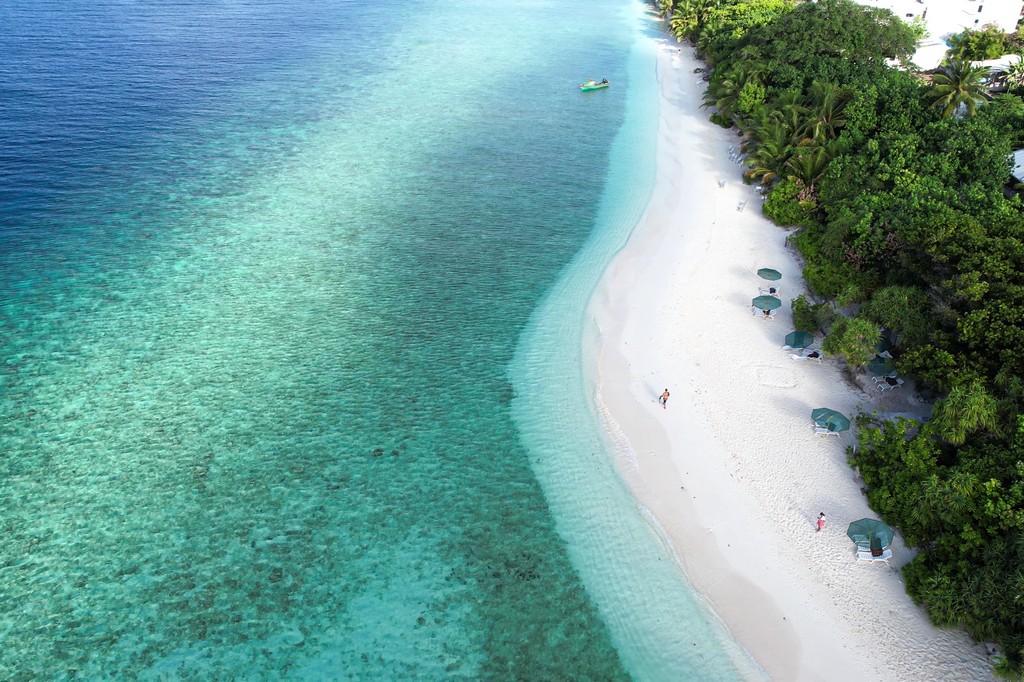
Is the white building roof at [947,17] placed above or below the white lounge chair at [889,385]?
above

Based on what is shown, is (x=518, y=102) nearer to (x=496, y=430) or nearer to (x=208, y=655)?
(x=496, y=430)

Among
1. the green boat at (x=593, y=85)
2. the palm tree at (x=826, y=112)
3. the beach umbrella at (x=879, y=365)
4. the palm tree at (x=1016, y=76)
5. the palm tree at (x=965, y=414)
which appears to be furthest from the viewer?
the green boat at (x=593, y=85)

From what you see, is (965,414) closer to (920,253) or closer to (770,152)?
(920,253)

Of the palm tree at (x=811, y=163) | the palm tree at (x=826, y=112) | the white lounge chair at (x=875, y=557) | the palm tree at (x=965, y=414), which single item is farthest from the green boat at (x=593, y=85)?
the white lounge chair at (x=875, y=557)

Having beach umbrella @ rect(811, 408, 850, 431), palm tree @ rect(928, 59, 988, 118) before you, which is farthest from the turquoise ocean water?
palm tree @ rect(928, 59, 988, 118)

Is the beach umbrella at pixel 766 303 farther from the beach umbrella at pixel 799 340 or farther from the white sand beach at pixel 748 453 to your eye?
the beach umbrella at pixel 799 340

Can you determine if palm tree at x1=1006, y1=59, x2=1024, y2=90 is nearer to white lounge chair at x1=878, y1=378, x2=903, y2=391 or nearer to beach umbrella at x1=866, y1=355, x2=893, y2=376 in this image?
beach umbrella at x1=866, y1=355, x2=893, y2=376
